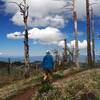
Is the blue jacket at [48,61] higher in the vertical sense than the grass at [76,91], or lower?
higher

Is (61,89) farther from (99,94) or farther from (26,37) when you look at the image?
(26,37)

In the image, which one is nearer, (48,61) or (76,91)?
(76,91)

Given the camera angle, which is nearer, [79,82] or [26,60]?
[79,82]

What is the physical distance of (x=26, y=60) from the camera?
45.8m

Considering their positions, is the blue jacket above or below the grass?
above

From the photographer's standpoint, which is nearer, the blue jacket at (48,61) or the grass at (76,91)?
the grass at (76,91)

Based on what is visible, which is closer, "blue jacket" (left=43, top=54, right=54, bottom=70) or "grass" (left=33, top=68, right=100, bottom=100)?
"grass" (left=33, top=68, right=100, bottom=100)

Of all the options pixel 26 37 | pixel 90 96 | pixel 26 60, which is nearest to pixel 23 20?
pixel 26 37

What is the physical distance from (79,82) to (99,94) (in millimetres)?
3307

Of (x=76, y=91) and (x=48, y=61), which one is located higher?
(x=48, y=61)

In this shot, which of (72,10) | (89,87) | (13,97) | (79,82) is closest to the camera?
(89,87)

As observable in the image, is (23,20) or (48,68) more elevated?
(23,20)

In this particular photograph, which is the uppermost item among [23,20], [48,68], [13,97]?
[23,20]

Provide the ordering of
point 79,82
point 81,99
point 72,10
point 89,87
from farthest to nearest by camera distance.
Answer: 1. point 72,10
2. point 79,82
3. point 89,87
4. point 81,99
